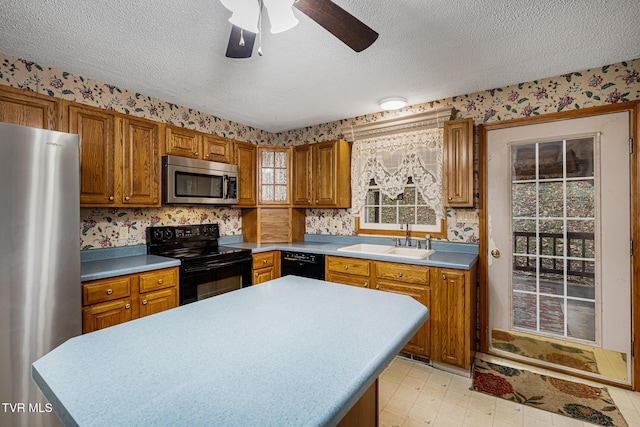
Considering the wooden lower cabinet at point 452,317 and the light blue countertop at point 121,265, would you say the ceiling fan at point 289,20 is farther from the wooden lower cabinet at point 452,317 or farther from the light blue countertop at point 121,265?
the wooden lower cabinet at point 452,317

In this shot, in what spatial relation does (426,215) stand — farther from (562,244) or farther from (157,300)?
(157,300)

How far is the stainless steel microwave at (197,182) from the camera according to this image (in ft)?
9.46

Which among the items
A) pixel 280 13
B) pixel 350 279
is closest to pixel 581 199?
pixel 350 279

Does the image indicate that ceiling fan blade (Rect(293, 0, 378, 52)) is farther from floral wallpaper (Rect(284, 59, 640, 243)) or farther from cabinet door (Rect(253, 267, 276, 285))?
cabinet door (Rect(253, 267, 276, 285))

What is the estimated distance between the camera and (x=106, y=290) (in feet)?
7.26

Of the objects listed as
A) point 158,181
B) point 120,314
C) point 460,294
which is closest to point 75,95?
point 158,181

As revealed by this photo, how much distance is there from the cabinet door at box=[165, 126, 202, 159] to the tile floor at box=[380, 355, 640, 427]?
9.06ft

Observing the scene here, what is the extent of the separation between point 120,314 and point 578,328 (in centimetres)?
363

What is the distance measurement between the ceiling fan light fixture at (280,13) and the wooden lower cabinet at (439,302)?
2.04m

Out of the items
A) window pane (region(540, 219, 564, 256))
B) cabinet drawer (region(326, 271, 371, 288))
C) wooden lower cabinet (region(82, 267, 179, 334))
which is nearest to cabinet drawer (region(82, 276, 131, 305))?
Result: wooden lower cabinet (region(82, 267, 179, 334))

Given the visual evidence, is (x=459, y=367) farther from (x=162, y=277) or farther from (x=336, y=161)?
(x=162, y=277)

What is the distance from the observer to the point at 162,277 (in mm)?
2561

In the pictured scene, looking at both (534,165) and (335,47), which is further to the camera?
(534,165)

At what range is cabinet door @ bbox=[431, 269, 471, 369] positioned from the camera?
2.46 meters
